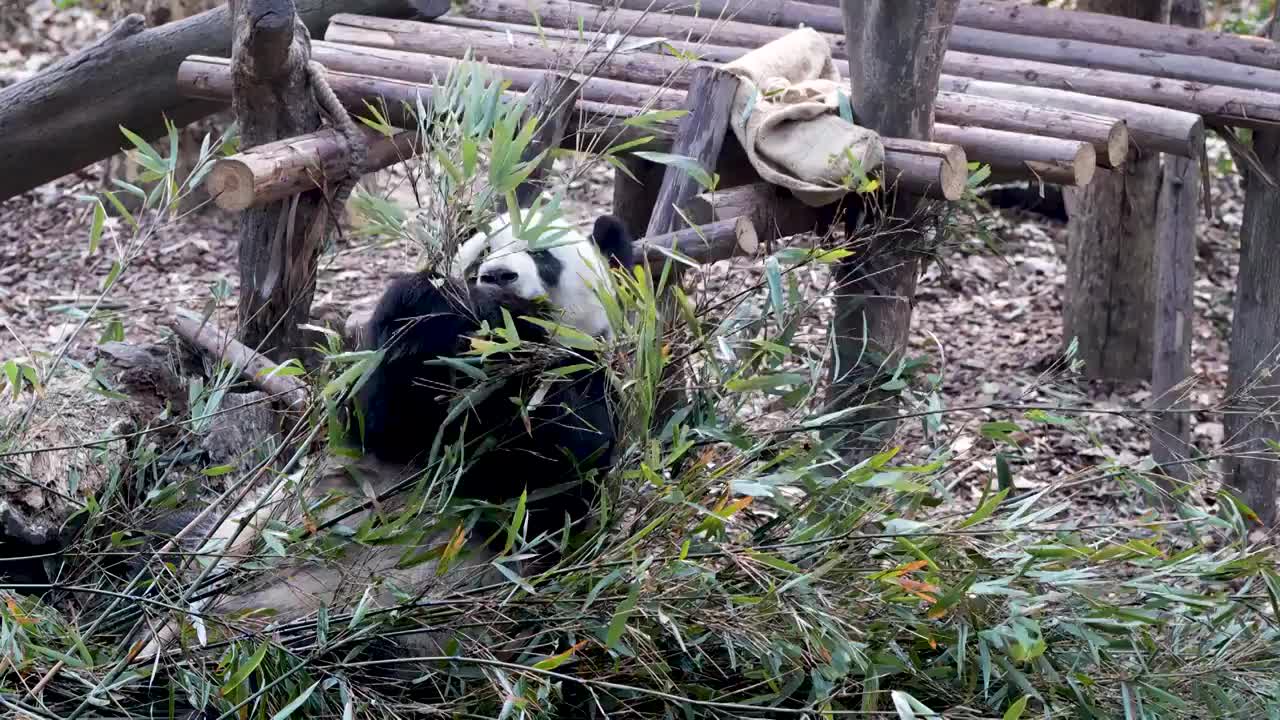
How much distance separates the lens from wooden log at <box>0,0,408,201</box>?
4.69 meters

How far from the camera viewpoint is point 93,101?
4762 millimetres

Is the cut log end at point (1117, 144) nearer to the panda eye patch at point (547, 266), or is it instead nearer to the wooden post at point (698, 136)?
the wooden post at point (698, 136)

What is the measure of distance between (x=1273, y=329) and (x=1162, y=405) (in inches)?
27.3

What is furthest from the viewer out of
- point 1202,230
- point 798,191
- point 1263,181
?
point 1202,230

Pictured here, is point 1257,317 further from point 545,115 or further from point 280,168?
point 280,168

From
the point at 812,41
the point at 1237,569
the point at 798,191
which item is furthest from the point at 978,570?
the point at 812,41

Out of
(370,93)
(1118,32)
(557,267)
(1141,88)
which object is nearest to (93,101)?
(370,93)

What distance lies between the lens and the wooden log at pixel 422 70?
4.29 metres

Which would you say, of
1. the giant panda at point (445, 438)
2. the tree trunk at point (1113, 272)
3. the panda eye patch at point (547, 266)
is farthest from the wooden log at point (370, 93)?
the tree trunk at point (1113, 272)

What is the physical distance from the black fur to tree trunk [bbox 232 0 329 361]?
0.95 m

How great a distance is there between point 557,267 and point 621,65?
1599mm

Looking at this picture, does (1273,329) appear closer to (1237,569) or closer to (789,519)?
(1237,569)

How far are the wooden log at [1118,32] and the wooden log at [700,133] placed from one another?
2.16 meters

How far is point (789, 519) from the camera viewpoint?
2.57 m
